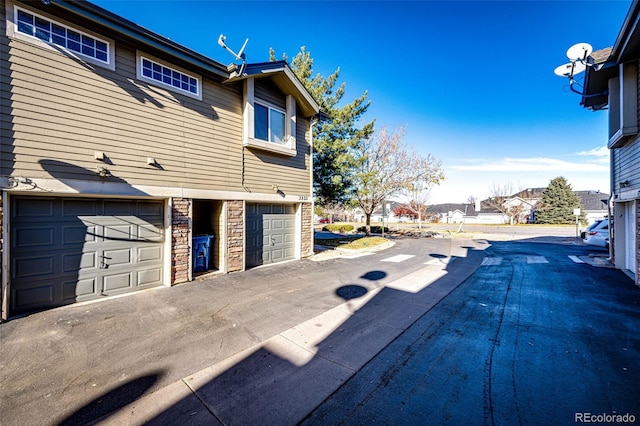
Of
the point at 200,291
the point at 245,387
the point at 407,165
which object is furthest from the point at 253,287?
the point at 407,165

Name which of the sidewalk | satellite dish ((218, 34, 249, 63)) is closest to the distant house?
satellite dish ((218, 34, 249, 63))

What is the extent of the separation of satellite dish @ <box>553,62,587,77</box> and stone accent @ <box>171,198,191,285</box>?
1237 centimetres

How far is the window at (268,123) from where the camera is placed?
8.84 metres

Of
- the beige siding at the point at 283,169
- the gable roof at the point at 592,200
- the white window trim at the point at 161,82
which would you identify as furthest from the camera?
the gable roof at the point at 592,200

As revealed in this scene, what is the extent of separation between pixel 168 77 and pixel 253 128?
8.48 ft

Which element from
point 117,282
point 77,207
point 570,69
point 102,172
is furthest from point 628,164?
point 77,207

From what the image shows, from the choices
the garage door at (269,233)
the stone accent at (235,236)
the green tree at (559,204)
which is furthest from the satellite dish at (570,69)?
the green tree at (559,204)

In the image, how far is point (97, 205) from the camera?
5.86 metres

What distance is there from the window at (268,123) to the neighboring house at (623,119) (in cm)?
917

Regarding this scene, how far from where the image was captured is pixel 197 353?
3.69 meters

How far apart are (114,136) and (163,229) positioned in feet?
8.01

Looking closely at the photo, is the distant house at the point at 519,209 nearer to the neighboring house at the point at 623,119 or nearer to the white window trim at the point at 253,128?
the neighboring house at the point at 623,119

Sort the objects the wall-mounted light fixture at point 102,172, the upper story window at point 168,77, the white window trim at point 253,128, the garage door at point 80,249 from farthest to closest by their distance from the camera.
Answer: the white window trim at point 253,128 → the upper story window at point 168,77 → the wall-mounted light fixture at point 102,172 → the garage door at point 80,249

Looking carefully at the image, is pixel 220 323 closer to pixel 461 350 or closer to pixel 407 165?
pixel 461 350
